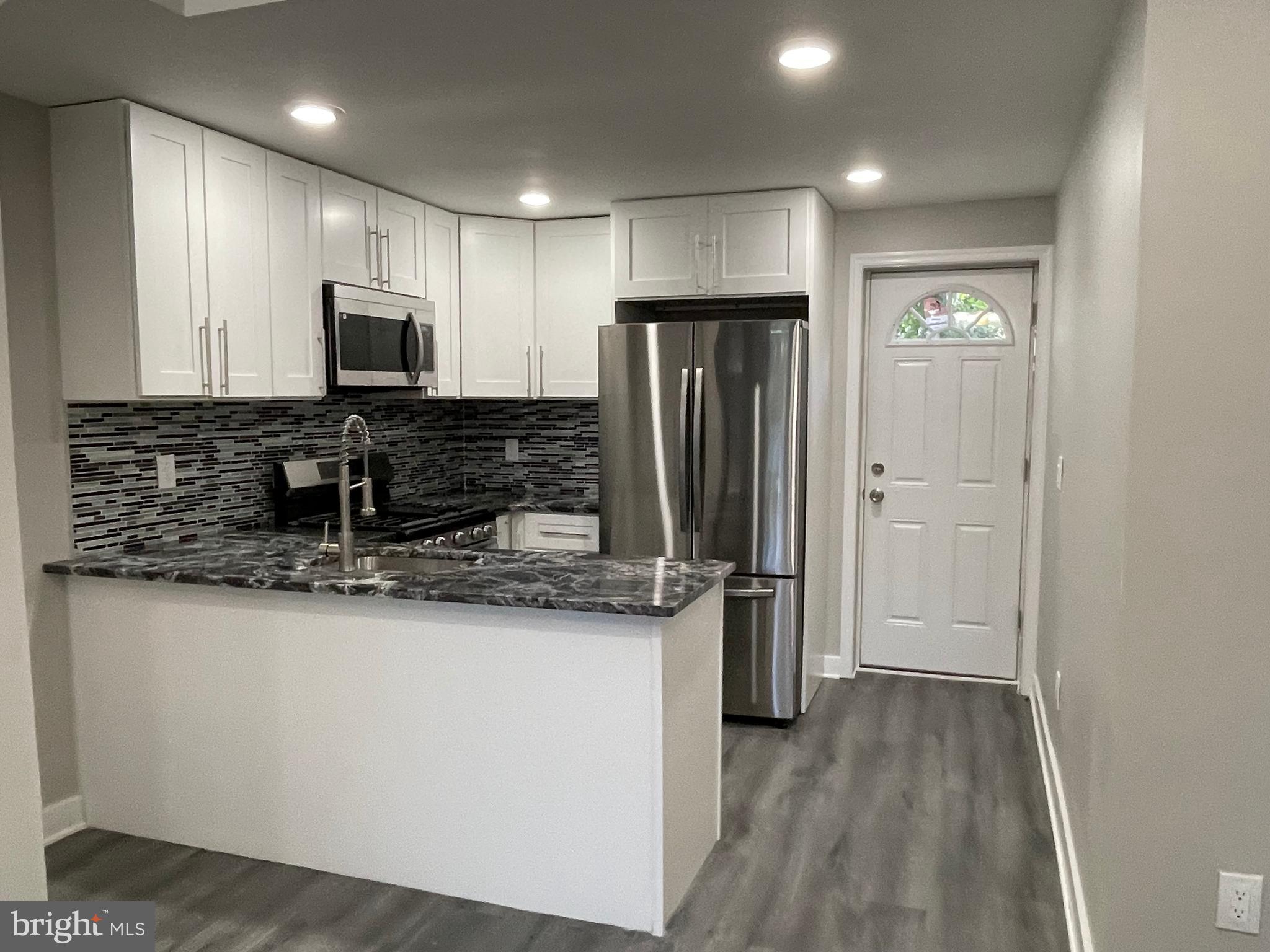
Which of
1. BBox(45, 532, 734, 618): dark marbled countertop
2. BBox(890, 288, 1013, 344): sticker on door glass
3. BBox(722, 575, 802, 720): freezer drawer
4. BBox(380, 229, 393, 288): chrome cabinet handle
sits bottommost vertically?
BBox(722, 575, 802, 720): freezer drawer

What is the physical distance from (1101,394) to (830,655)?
2702 millimetres

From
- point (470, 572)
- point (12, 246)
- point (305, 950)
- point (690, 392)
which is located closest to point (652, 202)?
point (690, 392)

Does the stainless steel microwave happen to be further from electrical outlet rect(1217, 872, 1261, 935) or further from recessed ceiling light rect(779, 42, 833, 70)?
electrical outlet rect(1217, 872, 1261, 935)

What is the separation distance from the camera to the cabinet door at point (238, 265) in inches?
121

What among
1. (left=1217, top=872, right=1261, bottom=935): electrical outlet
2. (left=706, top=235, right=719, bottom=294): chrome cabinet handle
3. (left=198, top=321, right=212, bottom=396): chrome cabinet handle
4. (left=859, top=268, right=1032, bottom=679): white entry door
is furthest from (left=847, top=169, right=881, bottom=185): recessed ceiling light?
(left=1217, top=872, right=1261, bottom=935): electrical outlet

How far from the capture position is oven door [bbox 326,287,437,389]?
359cm

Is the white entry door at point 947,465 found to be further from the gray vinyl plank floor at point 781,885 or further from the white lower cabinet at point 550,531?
the white lower cabinet at point 550,531

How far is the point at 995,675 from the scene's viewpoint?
4.63 metres

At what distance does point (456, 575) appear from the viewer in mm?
2645

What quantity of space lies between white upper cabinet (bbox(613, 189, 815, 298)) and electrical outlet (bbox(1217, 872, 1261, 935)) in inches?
104

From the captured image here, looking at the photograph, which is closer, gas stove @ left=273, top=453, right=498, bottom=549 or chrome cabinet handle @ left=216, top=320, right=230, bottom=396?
chrome cabinet handle @ left=216, top=320, right=230, bottom=396

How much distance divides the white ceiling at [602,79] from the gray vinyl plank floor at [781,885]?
2.24 m

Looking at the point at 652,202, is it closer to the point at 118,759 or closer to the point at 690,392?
the point at 690,392

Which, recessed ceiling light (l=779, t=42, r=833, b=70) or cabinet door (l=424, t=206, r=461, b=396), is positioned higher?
recessed ceiling light (l=779, t=42, r=833, b=70)
